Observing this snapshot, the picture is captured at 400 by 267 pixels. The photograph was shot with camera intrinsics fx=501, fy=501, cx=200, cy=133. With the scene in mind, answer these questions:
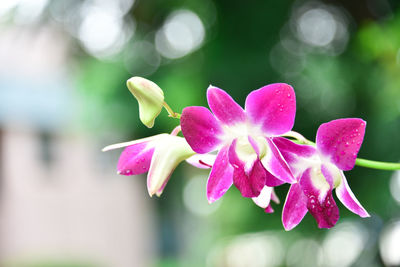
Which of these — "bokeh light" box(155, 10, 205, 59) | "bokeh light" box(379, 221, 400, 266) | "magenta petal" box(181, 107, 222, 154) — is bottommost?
"bokeh light" box(379, 221, 400, 266)

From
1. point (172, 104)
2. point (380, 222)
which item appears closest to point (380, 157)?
point (380, 222)

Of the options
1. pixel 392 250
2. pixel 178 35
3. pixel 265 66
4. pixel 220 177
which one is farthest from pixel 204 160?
pixel 178 35

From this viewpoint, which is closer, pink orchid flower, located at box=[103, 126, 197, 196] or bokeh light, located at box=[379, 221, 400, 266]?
pink orchid flower, located at box=[103, 126, 197, 196]

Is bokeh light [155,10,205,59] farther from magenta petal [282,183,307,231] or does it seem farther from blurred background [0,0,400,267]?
magenta petal [282,183,307,231]

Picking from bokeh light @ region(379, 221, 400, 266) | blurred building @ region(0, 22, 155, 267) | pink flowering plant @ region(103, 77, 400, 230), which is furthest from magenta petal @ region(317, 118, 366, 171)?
blurred building @ region(0, 22, 155, 267)

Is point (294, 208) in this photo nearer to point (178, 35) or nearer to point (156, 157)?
point (156, 157)

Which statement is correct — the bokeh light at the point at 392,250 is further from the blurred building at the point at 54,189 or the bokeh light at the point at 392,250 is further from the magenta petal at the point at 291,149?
the blurred building at the point at 54,189

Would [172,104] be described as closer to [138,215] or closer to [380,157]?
[380,157]

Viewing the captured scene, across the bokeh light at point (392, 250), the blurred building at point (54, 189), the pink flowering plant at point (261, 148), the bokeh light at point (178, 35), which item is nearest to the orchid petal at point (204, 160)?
the pink flowering plant at point (261, 148)
